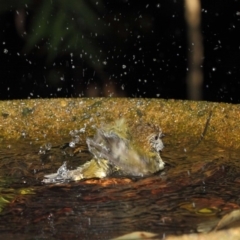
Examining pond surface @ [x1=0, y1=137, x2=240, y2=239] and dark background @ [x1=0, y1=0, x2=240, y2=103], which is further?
dark background @ [x1=0, y1=0, x2=240, y2=103]

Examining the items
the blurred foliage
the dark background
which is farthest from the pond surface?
the dark background

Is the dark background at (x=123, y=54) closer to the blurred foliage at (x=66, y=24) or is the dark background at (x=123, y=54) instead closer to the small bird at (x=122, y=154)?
the blurred foliage at (x=66, y=24)

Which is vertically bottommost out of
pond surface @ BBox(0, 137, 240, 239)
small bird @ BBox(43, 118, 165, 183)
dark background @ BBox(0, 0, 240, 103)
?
pond surface @ BBox(0, 137, 240, 239)

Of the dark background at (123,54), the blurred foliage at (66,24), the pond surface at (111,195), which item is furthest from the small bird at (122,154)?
the dark background at (123,54)

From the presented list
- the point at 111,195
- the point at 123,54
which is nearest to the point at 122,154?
the point at 111,195

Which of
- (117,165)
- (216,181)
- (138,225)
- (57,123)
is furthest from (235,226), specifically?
(57,123)

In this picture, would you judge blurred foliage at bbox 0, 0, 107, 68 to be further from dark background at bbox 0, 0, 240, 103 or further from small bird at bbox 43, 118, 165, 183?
small bird at bbox 43, 118, 165, 183

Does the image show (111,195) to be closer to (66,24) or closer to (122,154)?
(122,154)
